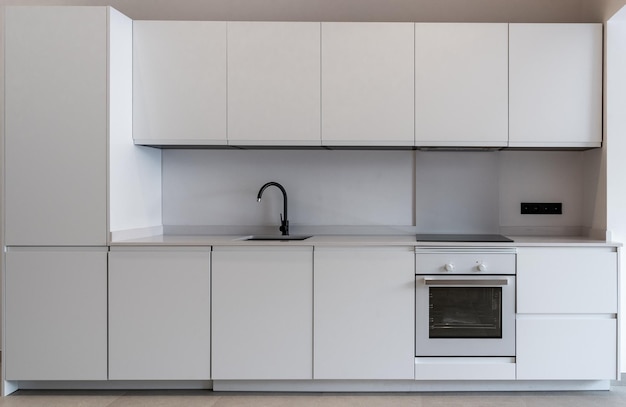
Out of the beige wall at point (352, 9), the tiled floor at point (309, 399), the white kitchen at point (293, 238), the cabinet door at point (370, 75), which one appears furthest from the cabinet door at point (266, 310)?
the beige wall at point (352, 9)

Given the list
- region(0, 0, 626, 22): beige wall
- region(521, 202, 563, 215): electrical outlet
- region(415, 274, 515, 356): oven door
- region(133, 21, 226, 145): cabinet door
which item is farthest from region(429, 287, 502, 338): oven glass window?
region(0, 0, 626, 22): beige wall

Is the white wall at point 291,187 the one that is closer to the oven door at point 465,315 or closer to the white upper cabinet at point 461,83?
the white upper cabinet at point 461,83

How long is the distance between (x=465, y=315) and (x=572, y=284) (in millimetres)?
579

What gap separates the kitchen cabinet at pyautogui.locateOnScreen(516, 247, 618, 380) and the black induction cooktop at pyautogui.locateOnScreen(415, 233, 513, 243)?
30 centimetres

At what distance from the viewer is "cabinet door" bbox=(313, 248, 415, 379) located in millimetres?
2861

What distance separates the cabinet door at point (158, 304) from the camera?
2.86 meters

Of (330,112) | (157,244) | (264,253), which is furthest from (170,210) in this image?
(330,112)

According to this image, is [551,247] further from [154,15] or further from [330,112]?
[154,15]

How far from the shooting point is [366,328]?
286 cm

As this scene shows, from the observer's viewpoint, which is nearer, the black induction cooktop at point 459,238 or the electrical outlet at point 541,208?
the black induction cooktop at point 459,238

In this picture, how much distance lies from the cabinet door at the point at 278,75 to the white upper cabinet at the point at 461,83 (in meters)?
0.60

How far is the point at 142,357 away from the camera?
2873 millimetres

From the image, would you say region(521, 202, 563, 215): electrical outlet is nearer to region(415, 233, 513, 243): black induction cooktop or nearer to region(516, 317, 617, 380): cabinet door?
region(415, 233, 513, 243): black induction cooktop

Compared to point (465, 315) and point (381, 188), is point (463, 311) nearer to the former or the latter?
point (465, 315)
